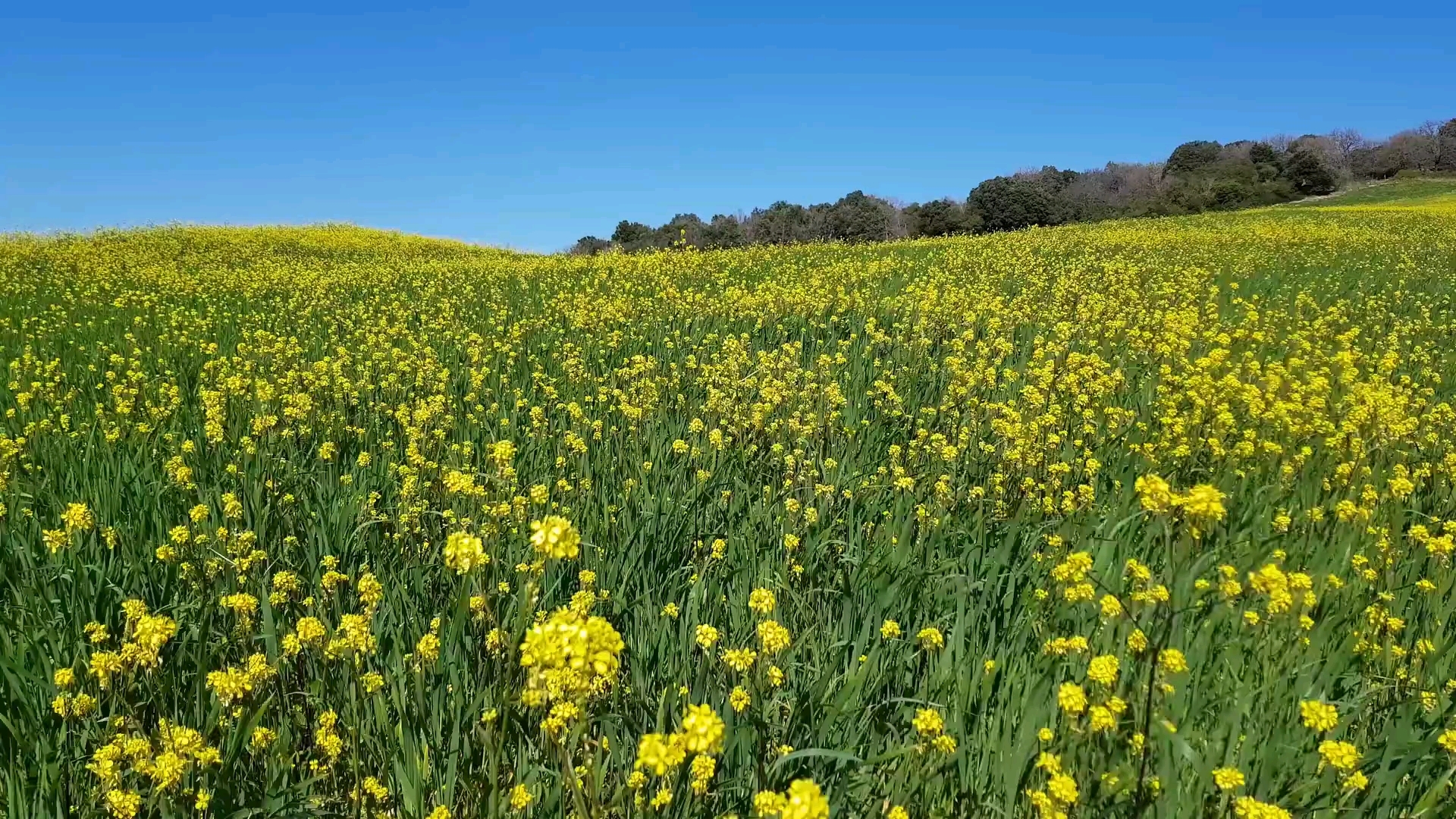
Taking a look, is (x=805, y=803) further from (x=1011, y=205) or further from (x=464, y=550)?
(x=1011, y=205)

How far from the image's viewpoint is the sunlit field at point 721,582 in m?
2.30

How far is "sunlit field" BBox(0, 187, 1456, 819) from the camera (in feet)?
7.54

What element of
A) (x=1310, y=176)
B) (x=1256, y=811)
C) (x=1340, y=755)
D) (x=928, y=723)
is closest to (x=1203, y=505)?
(x=1340, y=755)

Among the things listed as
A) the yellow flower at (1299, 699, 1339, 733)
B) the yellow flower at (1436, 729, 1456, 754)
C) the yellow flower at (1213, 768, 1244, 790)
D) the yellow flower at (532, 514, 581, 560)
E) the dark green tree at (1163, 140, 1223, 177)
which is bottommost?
the yellow flower at (1436, 729, 1456, 754)

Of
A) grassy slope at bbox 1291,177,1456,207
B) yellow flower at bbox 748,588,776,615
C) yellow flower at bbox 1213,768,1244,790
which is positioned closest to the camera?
yellow flower at bbox 1213,768,1244,790

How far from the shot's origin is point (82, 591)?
304 centimetres

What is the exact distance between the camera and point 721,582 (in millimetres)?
3654

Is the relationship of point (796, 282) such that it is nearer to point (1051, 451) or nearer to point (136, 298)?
point (1051, 451)

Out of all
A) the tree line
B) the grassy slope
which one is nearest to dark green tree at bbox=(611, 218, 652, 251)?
the tree line

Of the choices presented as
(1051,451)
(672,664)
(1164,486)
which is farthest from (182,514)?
(1051,451)

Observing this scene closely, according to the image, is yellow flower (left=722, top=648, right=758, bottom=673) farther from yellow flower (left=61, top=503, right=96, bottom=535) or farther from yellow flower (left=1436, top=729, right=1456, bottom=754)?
yellow flower (left=61, top=503, right=96, bottom=535)

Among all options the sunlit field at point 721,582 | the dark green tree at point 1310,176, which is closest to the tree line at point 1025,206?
the dark green tree at point 1310,176

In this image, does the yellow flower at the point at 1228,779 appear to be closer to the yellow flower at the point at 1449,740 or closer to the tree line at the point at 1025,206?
the yellow flower at the point at 1449,740

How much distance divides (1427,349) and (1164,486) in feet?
32.8
